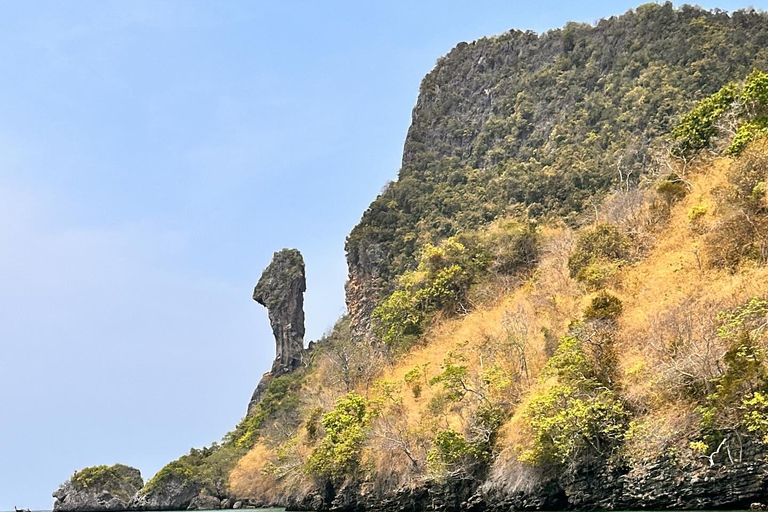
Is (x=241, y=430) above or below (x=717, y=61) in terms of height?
below

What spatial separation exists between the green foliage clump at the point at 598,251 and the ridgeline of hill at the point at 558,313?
0.12 metres

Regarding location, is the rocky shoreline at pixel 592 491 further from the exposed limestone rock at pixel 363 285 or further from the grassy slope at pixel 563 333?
the exposed limestone rock at pixel 363 285

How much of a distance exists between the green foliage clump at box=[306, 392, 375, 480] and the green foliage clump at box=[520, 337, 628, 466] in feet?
38.1

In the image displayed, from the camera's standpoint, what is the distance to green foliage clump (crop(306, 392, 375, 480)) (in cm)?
3250

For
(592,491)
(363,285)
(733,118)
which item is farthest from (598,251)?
(363,285)

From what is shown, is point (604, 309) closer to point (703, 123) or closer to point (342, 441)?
point (342, 441)

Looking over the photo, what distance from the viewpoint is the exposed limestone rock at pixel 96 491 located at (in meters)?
67.1

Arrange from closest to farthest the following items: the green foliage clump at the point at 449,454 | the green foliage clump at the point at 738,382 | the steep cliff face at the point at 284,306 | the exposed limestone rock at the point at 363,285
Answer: the green foliage clump at the point at 738,382, the green foliage clump at the point at 449,454, the exposed limestone rock at the point at 363,285, the steep cliff face at the point at 284,306

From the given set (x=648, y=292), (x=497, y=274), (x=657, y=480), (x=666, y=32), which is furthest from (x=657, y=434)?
(x=666, y=32)

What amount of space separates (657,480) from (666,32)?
51.0 metres

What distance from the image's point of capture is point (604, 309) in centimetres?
2341

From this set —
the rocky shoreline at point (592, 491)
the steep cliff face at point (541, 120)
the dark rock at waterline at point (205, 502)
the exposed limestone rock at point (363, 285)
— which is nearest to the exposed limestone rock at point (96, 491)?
the dark rock at waterline at point (205, 502)

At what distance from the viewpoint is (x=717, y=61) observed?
54.1m

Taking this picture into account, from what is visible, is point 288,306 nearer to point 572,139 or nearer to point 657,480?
point 572,139
